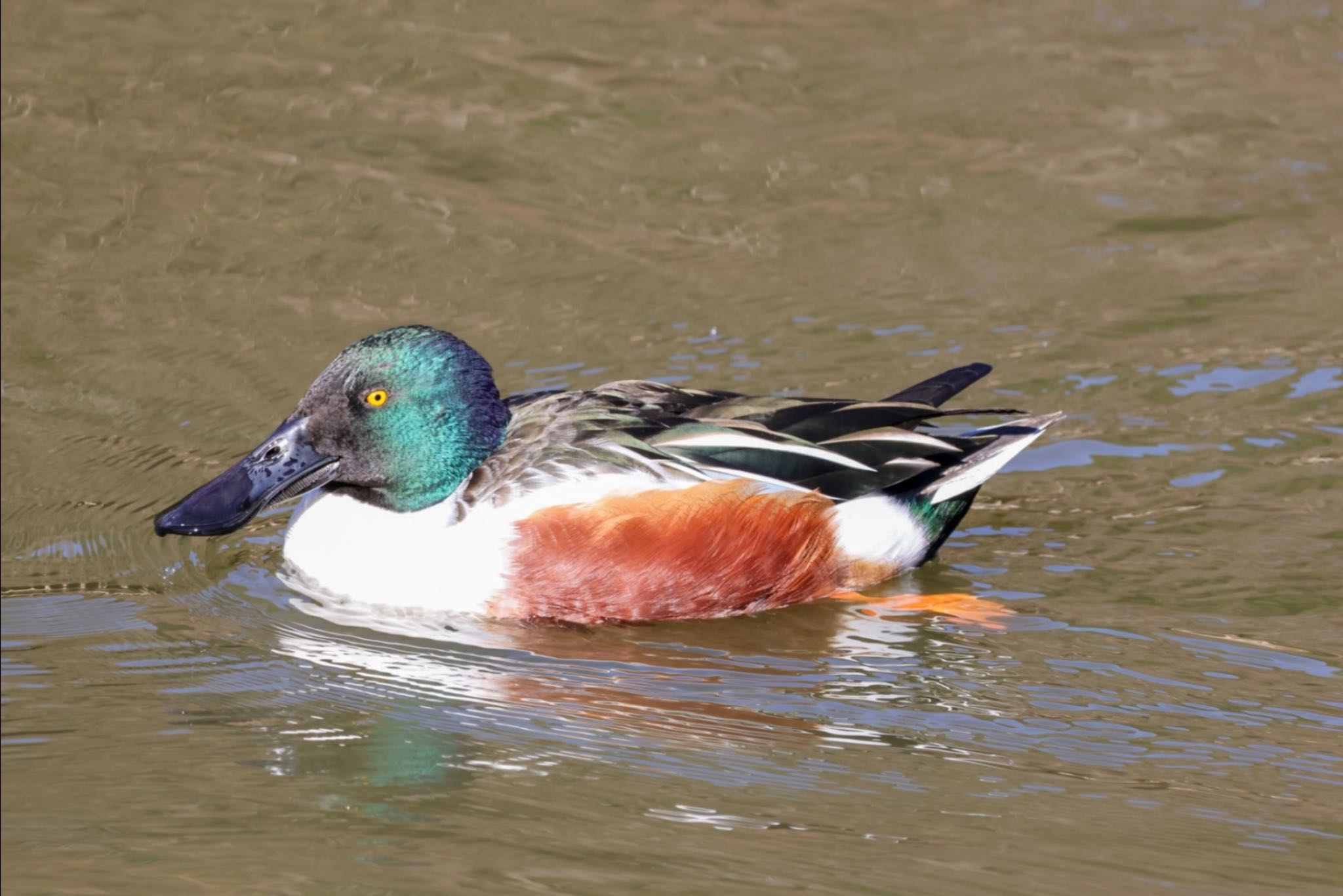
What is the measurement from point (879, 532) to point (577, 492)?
111 cm

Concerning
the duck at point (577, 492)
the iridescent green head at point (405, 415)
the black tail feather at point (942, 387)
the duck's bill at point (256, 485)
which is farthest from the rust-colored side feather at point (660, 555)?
the duck's bill at point (256, 485)

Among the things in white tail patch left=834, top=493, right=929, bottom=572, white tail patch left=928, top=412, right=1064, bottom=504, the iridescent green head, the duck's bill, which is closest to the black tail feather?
white tail patch left=928, top=412, right=1064, bottom=504

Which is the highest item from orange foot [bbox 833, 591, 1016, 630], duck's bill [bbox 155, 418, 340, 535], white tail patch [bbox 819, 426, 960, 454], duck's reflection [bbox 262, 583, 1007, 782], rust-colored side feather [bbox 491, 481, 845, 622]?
white tail patch [bbox 819, 426, 960, 454]

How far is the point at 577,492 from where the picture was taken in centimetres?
572

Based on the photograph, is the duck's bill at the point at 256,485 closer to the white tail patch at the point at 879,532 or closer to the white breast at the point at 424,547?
the white breast at the point at 424,547

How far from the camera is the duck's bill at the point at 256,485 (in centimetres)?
570

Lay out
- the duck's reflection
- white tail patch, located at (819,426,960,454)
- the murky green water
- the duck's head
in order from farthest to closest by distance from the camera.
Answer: white tail patch, located at (819,426,960,454), the duck's head, the duck's reflection, the murky green water

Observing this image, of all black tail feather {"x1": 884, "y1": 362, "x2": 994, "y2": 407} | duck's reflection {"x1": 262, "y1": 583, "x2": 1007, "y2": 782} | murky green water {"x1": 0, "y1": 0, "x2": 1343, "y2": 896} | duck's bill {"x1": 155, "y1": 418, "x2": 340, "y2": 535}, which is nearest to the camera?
murky green water {"x1": 0, "y1": 0, "x2": 1343, "y2": 896}

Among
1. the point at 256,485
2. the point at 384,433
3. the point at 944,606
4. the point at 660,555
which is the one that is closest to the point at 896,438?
the point at 944,606

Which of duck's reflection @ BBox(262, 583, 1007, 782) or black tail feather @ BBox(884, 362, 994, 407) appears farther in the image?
black tail feather @ BBox(884, 362, 994, 407)

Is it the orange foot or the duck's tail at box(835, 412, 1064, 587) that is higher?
the duck's tail at box(835, 412, 1064, 587)

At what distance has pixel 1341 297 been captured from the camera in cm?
793

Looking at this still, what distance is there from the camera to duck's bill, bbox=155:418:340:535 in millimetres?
5703

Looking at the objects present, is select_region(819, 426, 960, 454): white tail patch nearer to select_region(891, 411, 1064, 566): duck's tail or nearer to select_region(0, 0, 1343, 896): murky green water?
select_region(891, 411, 1064, 566): duck's tail
